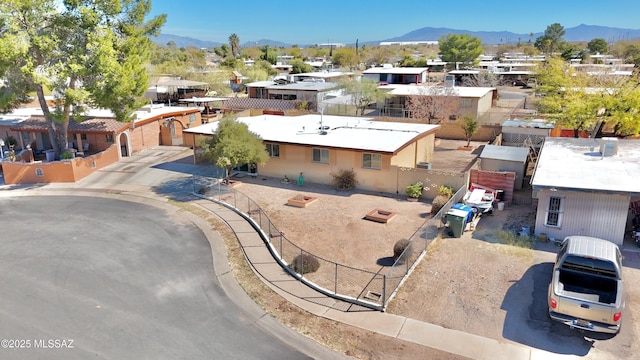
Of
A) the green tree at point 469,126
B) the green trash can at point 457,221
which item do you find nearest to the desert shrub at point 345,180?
the green trash can at point 457,221

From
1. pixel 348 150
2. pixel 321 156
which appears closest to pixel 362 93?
pixel 321 156

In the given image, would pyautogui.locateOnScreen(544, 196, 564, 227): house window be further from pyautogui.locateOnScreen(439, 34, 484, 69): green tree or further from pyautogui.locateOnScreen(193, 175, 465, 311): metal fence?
pyautogui.locateOnScreen(439, 34, 484, 69): green tree

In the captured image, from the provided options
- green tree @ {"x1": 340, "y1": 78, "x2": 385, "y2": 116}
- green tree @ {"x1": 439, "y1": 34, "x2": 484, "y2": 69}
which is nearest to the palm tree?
A: green tree @ {"x1": 439, "y1": 34, "x2": 484, "y2": 69}

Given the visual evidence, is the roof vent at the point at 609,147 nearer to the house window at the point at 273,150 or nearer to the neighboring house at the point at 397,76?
the house window at the point at 273,150

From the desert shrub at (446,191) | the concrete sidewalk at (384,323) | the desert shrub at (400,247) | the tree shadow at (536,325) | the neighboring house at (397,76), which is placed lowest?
the concrete sidewalk at (384,323)

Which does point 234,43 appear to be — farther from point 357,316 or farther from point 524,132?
point 357,316

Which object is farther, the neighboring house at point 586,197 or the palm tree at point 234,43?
the palm tree at point 234,43
